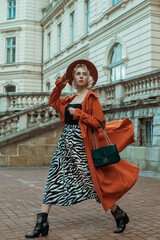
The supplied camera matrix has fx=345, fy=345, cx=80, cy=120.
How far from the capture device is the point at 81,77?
4203mm

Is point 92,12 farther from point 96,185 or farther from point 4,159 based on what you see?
point 96,185

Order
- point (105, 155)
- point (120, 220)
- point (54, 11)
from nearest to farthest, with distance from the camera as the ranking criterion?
point (105, 155) < point (120, 220) < point (54, 11)

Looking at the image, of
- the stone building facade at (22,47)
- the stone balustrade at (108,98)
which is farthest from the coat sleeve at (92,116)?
the stone building facade at (22,47)

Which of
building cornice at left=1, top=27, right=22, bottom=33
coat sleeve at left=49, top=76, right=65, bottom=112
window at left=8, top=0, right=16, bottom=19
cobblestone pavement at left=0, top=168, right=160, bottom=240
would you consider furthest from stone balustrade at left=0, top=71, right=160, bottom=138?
window at left=8, top=0, right=16, bottom=19

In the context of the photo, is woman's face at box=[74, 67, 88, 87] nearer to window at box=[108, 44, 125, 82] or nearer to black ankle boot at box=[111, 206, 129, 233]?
black ankle boot at box=[111, 206, 129, 233]

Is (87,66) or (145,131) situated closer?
(87,66)

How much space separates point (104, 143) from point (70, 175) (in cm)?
56

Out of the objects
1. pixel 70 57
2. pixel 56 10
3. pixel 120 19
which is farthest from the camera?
pixel 56 10

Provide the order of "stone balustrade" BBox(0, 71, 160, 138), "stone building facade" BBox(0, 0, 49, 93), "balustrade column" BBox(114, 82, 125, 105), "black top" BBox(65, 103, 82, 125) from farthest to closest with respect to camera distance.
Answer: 1. "stone building facade" BBox(0, 0, 49, 93)
2. "balustrade column" BBox(114, 82, 125, 105)
3. "stone balustrade" BBox(0, 71, 160, 138)
4. "black top" BBox(65, 103, 82, 125)

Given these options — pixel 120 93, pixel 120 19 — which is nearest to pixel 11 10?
pixel 120 19

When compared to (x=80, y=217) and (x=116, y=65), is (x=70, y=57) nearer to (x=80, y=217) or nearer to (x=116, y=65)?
(x=116, y=65)

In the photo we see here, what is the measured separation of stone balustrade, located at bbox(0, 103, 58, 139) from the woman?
811 cm

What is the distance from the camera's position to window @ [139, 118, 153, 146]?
10.2 m

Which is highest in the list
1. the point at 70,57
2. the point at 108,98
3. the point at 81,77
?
the point at 70,57
